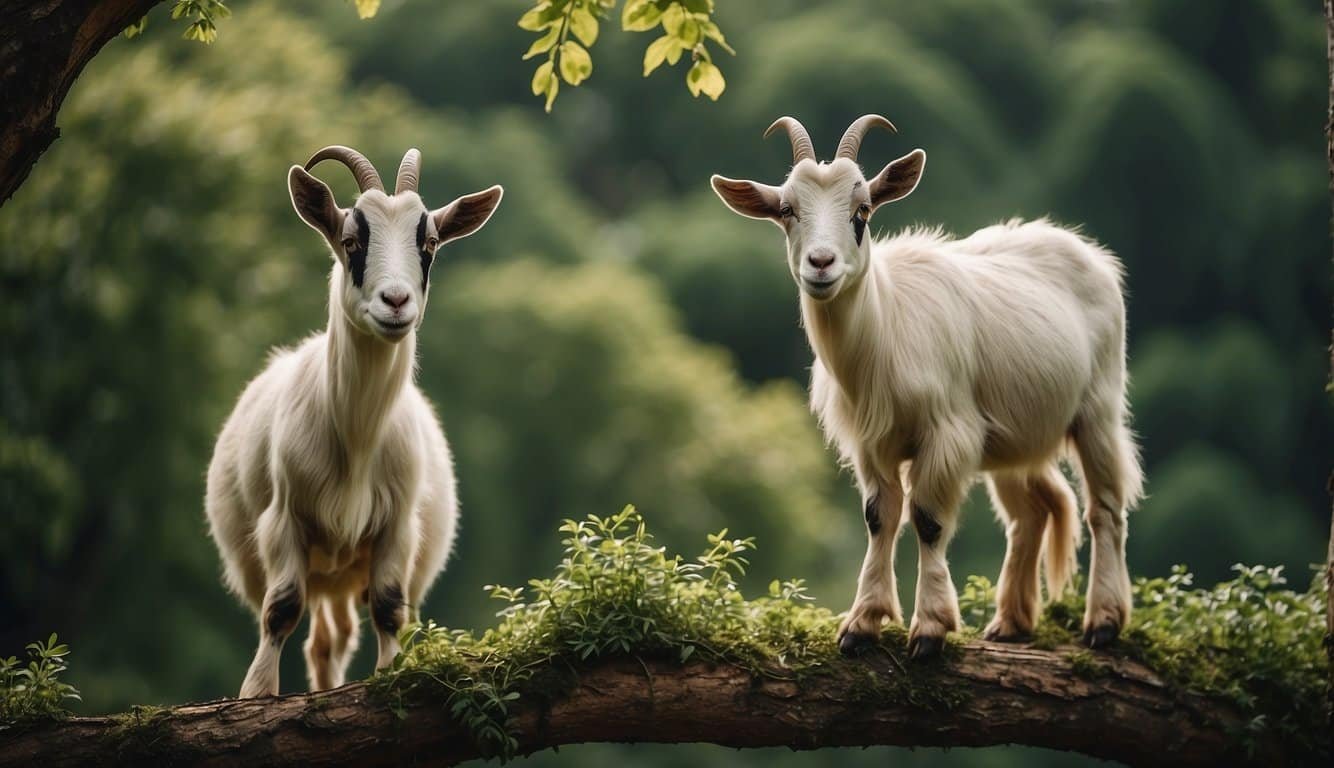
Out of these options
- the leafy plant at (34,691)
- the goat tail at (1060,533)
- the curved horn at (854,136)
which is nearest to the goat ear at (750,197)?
the curved horn at (854,136)

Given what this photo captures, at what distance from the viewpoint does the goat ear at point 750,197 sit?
6.79 meters

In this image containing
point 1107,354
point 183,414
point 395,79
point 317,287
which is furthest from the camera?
point 395,79

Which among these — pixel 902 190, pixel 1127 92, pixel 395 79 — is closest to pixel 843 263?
pixel 902 190

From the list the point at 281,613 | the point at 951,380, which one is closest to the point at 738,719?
the point at 951,380

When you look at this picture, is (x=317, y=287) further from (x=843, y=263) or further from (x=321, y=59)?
(x=843, y=263)

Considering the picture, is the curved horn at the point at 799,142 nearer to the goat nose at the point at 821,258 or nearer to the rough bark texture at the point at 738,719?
the goat nose at the point at 821,258

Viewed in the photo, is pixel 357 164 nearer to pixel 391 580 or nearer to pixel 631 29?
pixel 631 29

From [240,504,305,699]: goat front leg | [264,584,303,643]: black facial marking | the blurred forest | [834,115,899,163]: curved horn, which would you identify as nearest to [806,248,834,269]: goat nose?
[834,115,899,163]: curved horn

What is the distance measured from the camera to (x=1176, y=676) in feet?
23.6

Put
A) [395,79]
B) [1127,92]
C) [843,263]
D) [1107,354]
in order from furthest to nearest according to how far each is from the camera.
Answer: [395,79], [1127,92], [1107,354], [843,263]

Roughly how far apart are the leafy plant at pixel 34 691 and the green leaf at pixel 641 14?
12.2ft

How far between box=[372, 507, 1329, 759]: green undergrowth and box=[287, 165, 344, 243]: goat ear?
1737 mm

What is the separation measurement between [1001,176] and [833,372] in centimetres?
2711

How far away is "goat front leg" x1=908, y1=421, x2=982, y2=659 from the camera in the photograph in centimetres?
683
